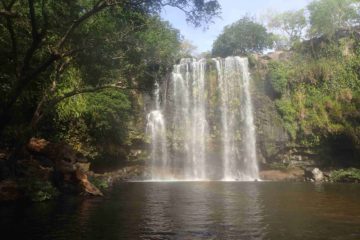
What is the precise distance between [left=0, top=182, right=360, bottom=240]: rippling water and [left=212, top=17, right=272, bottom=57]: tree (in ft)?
158

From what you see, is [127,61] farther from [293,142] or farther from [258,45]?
[258,45]

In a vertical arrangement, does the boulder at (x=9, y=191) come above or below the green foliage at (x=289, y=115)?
below

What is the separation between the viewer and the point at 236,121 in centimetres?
4081

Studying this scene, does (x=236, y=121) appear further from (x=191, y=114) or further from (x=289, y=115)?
(x=289, y=115)

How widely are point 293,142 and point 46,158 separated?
2600cm

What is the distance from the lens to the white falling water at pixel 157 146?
39031 mm

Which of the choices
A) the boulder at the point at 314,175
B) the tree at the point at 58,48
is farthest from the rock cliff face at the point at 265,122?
the tree at the point at 58,48

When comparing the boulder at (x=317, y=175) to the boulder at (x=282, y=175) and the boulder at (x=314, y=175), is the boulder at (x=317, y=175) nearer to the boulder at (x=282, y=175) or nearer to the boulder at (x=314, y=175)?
the boulder at (x=314, y=175)

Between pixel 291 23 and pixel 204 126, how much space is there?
3378cm

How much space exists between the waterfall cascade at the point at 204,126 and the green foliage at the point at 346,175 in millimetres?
7610

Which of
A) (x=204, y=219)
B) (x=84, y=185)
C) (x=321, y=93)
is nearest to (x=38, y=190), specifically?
(x=84, y=185)

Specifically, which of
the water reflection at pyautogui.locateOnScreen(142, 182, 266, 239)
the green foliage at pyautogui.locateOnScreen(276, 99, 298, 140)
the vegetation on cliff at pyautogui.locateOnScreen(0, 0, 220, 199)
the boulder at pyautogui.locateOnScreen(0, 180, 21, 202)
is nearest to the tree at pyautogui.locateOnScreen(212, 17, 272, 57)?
the green foliage at pyautogui.locateOnScreen(276, 99, 298, 140)

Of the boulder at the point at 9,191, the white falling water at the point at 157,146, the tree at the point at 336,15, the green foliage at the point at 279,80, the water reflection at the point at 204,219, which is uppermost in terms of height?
the tree at the point at 336,15

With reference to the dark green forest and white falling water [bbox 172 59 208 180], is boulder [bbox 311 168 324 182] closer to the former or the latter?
the dark green forest
